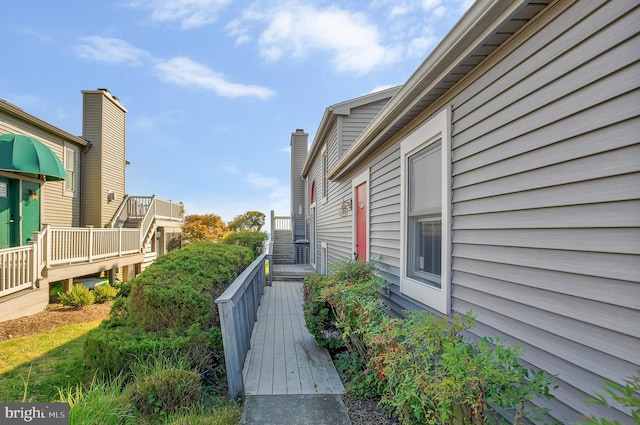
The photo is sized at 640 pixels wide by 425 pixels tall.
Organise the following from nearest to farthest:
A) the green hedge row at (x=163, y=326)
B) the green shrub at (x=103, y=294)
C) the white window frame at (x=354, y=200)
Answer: the green hedge row at (x=163, y=326) → the white window frame at (x=354, y=200) → the green shrub at (x=103, y=294)

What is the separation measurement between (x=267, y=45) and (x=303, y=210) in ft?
29.3

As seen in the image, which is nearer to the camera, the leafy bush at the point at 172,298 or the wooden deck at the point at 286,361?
the wooden deck at the point at 286,361

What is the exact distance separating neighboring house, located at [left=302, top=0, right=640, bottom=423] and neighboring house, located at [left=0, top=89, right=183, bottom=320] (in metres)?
7.95

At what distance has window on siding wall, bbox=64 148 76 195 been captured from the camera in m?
12.1

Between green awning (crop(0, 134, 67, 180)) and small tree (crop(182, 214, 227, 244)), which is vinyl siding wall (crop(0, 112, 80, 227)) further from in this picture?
small tree (crop(182, 214, 227, 244))

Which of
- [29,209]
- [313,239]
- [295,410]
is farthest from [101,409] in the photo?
[313,239]

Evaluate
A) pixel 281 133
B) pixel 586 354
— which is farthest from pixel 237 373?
pixel 281 133

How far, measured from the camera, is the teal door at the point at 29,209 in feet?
31.8

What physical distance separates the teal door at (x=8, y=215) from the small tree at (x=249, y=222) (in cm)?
1681

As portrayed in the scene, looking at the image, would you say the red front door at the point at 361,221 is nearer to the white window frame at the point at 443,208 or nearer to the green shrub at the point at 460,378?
the white window frame at the point at 443,208

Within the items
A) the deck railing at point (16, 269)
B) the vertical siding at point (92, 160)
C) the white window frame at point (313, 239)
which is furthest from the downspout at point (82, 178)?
the white window frame at point (313, 239)

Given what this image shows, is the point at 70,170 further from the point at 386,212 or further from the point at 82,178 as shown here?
the point at 386,212

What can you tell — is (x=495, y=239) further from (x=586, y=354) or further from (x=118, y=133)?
(x=118, y=133)

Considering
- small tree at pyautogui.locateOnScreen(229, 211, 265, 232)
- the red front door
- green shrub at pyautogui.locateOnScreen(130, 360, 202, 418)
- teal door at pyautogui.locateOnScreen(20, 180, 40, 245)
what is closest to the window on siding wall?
teal door at pyautogui.locateOnScreen(20, 180, 40, 245)
